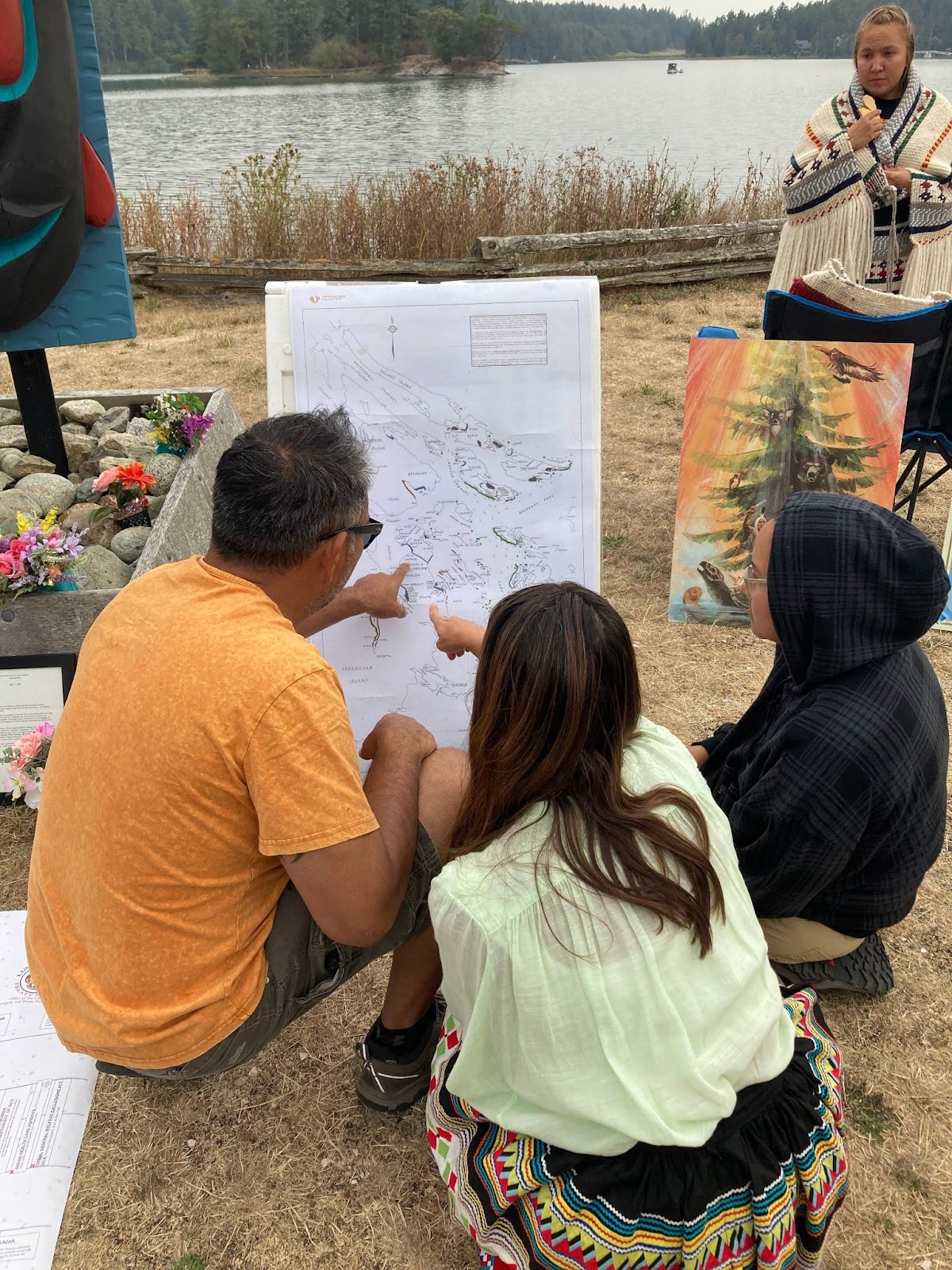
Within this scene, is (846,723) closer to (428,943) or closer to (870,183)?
(428,943)

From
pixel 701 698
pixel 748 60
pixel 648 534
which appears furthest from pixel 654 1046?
pixel 748 60

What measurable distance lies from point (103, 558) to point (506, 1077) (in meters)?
2.12

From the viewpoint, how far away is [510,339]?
2.04m

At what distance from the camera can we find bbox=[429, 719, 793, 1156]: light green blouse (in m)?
1.10

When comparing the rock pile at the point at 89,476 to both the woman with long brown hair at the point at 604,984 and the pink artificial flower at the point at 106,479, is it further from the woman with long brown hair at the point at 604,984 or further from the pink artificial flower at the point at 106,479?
the woman with long brown hair at the point at 604,984

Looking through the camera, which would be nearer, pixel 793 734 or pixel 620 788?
pixel 620 788

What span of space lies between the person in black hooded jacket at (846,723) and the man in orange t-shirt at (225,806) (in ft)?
2.20

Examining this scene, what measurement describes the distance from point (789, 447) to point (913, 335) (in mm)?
555

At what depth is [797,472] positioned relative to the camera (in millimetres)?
3133

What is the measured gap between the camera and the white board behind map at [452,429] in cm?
204

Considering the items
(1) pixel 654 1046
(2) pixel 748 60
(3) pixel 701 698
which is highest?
(2) pixel 748 60

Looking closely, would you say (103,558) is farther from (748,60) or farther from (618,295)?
(748,60)

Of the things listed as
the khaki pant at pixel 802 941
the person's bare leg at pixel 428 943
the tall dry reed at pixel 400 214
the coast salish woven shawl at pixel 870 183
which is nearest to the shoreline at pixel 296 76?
the tall dry reed at pixel 400 214

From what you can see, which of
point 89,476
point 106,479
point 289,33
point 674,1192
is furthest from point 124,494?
point 289,33
